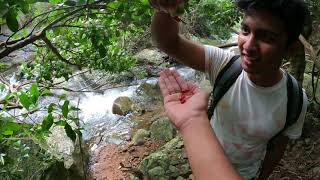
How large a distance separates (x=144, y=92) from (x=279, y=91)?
675cm

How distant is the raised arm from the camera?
1.54 metres

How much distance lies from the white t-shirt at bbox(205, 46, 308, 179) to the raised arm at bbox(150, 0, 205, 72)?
0.15 ft

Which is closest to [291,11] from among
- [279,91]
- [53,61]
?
[279,91]

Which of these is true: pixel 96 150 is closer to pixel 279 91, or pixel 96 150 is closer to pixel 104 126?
pixel 104 126

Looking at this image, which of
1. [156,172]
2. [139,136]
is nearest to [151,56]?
[139,136]

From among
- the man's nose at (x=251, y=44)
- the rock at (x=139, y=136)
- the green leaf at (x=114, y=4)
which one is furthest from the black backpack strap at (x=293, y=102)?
the rock at (x=139, y=136)

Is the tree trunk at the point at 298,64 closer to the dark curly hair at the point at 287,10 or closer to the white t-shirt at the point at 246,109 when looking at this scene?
the white t-shirt at the point at 246,109

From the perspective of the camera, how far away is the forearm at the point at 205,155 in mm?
951

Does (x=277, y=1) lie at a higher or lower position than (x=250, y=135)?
higher

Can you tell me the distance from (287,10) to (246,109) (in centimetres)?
46

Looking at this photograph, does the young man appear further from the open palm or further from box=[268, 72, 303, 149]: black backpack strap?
the open palm

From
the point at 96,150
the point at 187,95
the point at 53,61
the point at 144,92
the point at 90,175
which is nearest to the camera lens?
the point at 187,95

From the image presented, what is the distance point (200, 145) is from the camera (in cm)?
97

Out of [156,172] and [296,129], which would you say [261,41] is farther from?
[156,172]
